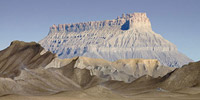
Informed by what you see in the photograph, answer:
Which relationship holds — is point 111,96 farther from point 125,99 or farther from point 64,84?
point 64,84

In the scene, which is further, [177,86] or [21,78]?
[177,86]

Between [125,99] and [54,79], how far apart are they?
67.5 meters

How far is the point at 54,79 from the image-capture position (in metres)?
199

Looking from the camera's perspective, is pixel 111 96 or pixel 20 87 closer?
pixel 111 96

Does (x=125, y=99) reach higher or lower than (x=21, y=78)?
lower

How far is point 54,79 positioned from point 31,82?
16.5 meters

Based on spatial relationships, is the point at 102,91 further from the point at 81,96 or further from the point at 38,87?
the point at 38,87

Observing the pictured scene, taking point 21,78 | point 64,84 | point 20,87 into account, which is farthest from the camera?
point 64,84

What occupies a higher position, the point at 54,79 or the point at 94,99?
the point at 54,79

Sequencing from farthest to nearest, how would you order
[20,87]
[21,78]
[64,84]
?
[64,84] → [21,78] → [20,87]

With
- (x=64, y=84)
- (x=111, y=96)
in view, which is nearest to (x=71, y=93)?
(x=111, y=96)

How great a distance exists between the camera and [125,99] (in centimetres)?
13812

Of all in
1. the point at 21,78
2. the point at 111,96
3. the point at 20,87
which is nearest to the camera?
the point at 111,96

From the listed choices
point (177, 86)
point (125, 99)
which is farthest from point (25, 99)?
point (177, 86)
